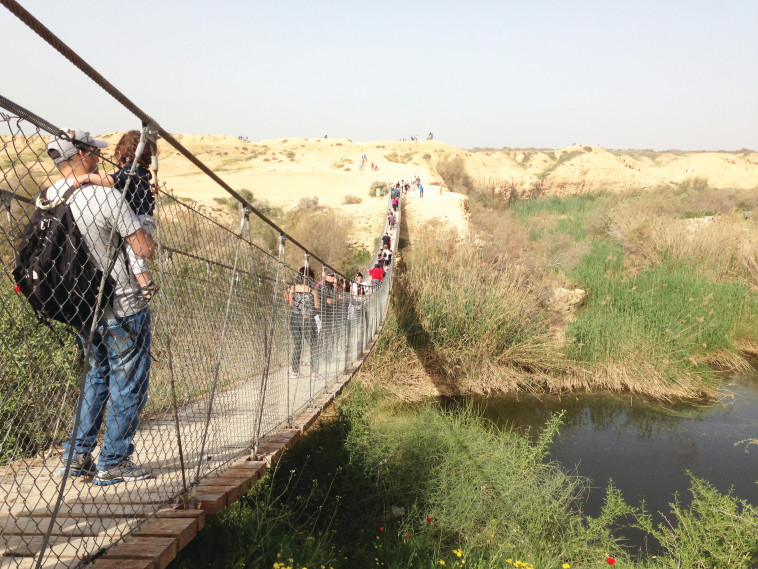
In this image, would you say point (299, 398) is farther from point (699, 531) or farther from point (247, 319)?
point (699, 531)

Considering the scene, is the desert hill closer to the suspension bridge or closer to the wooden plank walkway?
the suspension bridge

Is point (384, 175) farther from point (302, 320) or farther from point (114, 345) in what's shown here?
point (114, 345)

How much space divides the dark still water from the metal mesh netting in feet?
12.6

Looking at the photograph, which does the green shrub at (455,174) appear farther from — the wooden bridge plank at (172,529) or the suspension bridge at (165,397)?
the wooden bridge plank at (172,529)

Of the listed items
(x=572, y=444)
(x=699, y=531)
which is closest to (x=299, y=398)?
(x=699, y=531)

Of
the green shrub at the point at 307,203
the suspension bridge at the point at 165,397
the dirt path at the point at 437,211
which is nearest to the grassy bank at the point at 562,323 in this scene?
the dirt path at the point at 437,211

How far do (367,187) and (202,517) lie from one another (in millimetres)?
25359

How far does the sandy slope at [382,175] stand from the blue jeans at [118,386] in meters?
12.3

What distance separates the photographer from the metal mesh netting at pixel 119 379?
1.33 metres

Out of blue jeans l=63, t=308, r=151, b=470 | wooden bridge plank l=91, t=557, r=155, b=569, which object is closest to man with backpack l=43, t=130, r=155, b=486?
blue jeans l=63, t=308, r=151, b=470

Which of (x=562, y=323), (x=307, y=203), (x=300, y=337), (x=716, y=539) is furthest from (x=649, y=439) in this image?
(x=307, y=203)

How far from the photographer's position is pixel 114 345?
167 cm

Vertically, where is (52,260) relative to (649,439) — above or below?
above

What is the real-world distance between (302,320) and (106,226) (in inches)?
75.9
